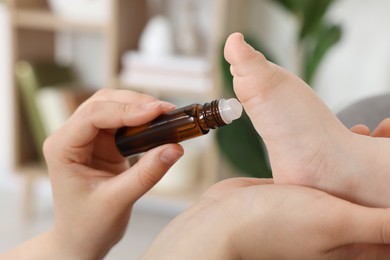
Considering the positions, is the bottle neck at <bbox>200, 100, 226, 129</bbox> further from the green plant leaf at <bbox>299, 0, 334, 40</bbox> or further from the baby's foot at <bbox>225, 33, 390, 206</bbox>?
the green plant leaf at <bbox>299, 0, 334, 40</bbox>

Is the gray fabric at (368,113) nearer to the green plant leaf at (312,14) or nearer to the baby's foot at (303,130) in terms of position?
the baby's foot at (303,130)

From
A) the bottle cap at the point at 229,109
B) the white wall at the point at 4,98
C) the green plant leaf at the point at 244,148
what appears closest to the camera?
the bottle cap at the point at 229,109

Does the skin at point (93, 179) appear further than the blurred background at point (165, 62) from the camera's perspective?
No

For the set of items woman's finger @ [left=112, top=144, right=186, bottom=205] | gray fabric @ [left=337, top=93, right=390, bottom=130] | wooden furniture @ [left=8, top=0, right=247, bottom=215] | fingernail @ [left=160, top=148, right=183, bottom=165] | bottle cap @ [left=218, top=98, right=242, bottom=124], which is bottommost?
wooden furniture @ [left=8, top=0, right=247, bottom=215]

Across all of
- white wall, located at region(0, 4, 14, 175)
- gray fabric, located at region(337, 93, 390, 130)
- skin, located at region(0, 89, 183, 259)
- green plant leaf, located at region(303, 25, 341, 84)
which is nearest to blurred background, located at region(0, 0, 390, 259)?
green plant leaf, located at region(303, 25, 341, 84)

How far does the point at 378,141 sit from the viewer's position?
2.21 ft

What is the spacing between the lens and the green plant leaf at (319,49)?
2021 mm

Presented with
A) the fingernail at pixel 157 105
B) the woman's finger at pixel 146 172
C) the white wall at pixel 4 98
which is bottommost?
the white wall at pixel 4 98

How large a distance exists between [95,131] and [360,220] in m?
0.39

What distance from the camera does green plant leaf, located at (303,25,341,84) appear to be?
6.63 feet

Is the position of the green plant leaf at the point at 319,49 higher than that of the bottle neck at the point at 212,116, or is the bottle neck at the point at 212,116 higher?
the bottle neck at the point at 212,116

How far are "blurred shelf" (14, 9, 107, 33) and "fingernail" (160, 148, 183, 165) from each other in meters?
1.71

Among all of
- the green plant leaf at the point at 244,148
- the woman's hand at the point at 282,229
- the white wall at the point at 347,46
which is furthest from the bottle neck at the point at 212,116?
the white wall at the point at 347,46

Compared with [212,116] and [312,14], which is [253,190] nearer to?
[212,116]
